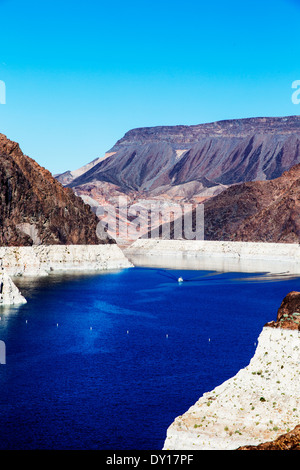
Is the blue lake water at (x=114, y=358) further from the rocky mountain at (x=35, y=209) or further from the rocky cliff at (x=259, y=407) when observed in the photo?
the rocky mountain at (x=35, y=209)

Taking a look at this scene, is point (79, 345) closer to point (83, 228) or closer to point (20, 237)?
point (20, 237)

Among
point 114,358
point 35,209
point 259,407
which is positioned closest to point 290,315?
point 259,407

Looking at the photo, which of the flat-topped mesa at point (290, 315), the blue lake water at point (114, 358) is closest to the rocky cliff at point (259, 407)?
the flat-topped mesa at point (290, 315)

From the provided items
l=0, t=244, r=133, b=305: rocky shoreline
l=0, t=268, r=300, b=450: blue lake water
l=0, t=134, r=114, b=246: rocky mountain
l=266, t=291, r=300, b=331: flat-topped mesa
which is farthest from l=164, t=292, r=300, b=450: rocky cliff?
l=0, t=134, r=114, b=246: rocky mountain

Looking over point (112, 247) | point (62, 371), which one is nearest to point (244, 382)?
point (62, 371)

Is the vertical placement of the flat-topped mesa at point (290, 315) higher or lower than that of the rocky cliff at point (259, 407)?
higher
